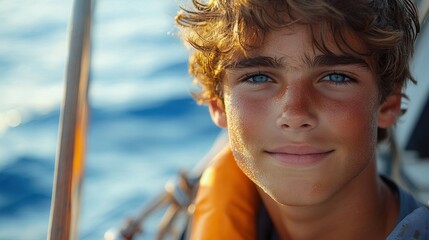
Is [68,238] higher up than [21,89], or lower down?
lower down

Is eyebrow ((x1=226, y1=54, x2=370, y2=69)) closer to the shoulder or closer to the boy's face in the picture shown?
the boy's face

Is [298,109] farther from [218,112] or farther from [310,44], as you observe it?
[218,112]

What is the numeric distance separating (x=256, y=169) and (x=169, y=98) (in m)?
3.52

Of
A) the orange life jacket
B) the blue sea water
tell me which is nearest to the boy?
the orange life jacket

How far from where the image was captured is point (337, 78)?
1.16m

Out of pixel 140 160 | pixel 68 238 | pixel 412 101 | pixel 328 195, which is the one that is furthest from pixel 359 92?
pixel 140 160

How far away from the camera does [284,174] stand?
1.19 meters

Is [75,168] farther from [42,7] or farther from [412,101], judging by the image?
[42,7]

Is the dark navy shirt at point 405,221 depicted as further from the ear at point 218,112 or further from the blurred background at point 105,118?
the blurred background at point 105,118

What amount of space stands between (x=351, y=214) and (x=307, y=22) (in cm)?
36

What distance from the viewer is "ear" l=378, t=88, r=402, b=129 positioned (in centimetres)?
130

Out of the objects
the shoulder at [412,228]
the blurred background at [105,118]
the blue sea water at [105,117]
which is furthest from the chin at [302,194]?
the blurred background at [105,118]

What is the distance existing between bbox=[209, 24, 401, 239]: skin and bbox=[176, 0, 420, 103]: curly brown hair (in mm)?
16

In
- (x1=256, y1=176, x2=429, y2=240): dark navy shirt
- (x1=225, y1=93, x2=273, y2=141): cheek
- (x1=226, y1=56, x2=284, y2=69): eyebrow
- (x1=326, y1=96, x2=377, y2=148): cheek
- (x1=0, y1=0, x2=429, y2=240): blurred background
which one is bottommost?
(x1=256, y1=176, x2=429, y2=240): dark navy shirt
